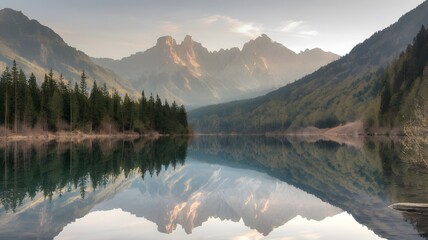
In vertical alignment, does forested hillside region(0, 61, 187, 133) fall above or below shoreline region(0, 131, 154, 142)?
above

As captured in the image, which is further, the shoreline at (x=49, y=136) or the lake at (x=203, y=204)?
the shoreline at (x=49, y=136)

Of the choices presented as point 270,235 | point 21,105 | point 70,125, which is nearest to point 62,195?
point 270,235

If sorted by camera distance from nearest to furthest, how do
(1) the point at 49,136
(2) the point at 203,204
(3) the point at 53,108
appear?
1. (2) the point at 203,204
2. (1) the point at 49,136
3. (3) the point at 53,108

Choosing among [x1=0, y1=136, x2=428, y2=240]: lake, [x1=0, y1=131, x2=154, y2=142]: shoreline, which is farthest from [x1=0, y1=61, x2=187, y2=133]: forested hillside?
[x1=0, y1=136, x2=428, y2=240]: lake

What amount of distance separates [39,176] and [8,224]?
838 inches

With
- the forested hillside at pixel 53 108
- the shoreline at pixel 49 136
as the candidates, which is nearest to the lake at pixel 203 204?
the shoreline at pixel 49 136

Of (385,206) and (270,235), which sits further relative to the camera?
(385,206)

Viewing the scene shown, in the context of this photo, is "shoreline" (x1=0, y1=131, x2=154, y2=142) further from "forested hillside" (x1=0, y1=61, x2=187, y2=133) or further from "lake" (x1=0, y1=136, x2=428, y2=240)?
"lake" (x1=0, y1=136, x2=428, y2=240)

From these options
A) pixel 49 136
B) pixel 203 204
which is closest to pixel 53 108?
pixel 49 136

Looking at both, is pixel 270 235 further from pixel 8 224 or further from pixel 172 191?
pixel 172 191

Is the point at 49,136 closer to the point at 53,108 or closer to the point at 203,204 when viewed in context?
the point at 53,108

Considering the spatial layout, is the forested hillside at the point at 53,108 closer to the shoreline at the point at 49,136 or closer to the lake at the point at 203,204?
the shoreline at the point at 49,136

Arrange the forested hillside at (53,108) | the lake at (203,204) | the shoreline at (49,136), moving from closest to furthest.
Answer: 1. the lake at (203,204)
2. the shoreline at (49,136)
3. the forested hillside at (53,108)

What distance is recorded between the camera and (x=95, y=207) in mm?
30516
